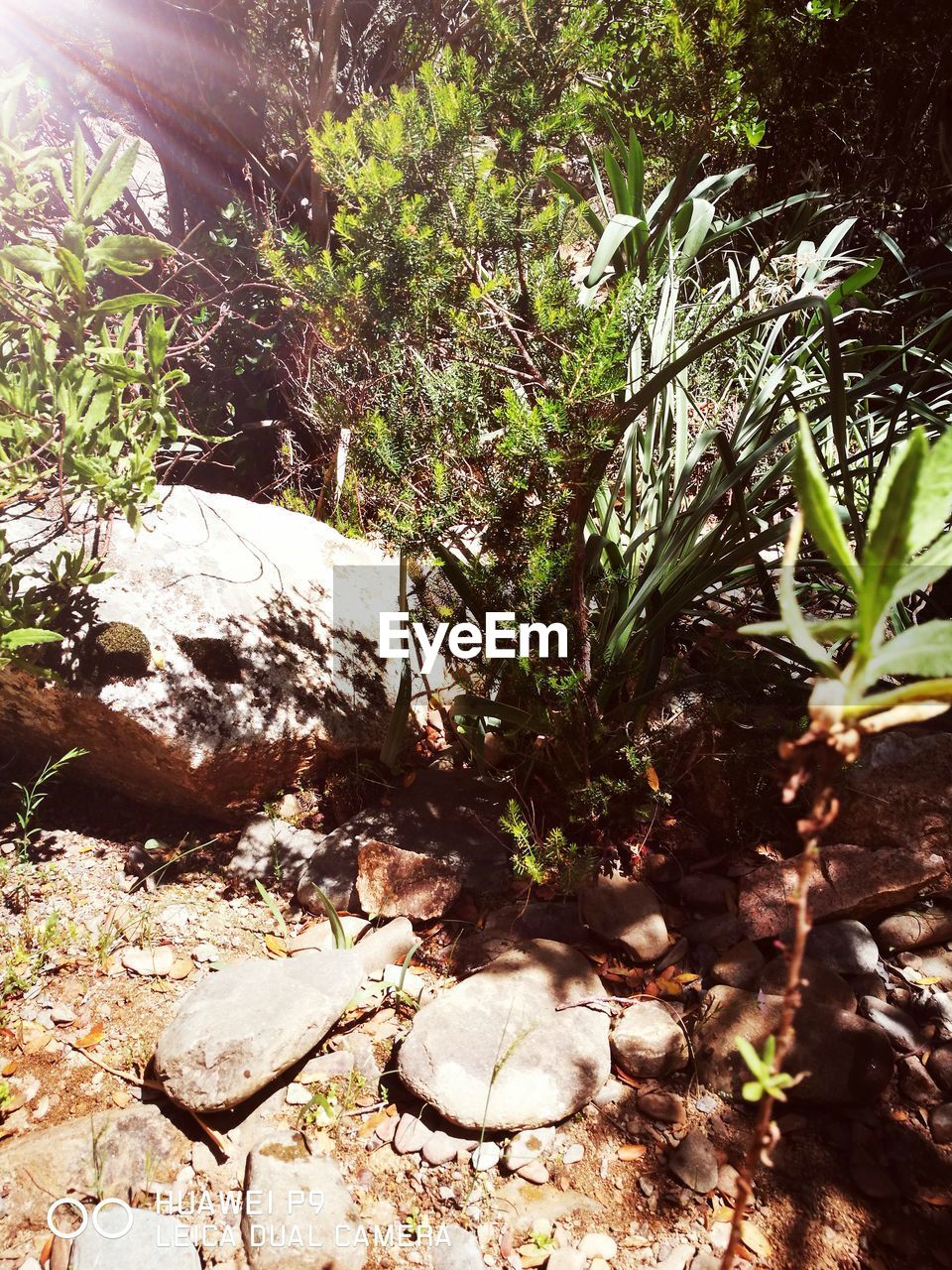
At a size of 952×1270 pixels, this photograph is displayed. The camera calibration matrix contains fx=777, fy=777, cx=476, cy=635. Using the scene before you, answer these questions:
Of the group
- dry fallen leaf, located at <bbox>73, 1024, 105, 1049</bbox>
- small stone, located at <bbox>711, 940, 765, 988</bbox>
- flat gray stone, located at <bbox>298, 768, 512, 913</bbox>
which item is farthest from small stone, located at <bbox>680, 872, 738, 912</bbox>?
Answer: dry fallen leaf, located at <bbox>73, 1024, 105, 1049</bbox>

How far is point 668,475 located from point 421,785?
127cm

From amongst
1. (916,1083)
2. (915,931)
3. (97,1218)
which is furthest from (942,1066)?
(97,1218)

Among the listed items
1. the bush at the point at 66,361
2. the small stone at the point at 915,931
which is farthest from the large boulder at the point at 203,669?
the small stone at the point at 915,931

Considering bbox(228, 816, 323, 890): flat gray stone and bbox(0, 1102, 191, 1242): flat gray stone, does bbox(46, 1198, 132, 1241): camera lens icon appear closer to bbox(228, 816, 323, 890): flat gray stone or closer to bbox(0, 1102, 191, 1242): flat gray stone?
bbox(0, 1102, 191, 1242): flat gray stone

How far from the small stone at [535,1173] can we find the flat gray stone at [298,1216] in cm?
34

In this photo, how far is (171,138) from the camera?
4.03 metres

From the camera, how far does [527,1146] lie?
1.62 metres

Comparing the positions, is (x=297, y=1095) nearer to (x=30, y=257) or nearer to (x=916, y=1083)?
(x=916, y=1083)

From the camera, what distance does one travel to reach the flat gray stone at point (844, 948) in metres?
1.91

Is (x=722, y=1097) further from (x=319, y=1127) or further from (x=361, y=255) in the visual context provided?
(x=361, y=255)

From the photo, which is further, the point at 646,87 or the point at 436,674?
the point at 436,674

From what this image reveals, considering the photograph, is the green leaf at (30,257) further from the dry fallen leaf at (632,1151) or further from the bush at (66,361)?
the dry fallen leaf at (632,1151)

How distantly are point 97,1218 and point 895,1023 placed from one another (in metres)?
1.72

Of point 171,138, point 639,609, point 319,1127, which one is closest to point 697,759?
point 639,609
